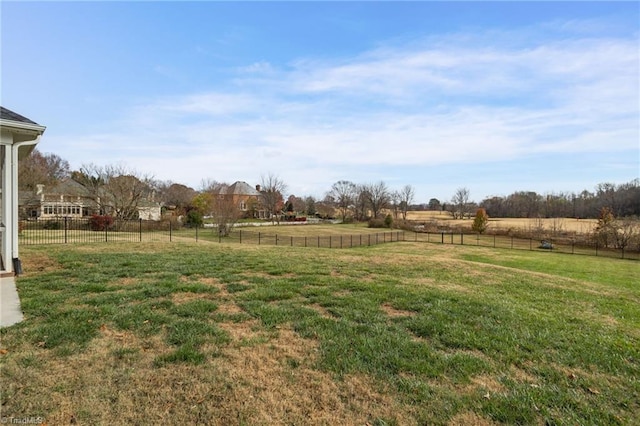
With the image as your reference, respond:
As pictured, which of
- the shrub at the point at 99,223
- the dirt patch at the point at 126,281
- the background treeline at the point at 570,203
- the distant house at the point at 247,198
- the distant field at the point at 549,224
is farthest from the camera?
the distant house at the point at 247,198

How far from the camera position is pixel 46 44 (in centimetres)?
1023

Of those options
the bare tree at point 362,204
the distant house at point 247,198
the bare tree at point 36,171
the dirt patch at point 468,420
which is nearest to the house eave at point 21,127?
Result: the dirt patch at point 468,420

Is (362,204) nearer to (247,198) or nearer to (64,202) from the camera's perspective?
(247,198)

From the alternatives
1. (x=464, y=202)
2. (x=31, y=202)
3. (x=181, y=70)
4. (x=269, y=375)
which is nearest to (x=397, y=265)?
(x=269, y=375)

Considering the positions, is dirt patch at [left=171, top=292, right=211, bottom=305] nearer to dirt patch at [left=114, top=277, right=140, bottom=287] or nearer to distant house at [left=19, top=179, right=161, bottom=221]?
dirt patch at [left=114, top=277, right=140, bottom=287]

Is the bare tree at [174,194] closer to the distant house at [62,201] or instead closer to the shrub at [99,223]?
the distant house at [62,201]

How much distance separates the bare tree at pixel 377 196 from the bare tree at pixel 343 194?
592 cm

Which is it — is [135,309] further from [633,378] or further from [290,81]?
[290,81]

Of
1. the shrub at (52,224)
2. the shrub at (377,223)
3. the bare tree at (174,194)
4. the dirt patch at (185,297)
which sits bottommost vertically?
the shrub at (377,223)

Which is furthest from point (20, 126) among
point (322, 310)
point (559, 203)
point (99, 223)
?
point (559, 203)

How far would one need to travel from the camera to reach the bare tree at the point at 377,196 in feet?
248

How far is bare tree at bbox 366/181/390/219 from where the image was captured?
7562 centimetres

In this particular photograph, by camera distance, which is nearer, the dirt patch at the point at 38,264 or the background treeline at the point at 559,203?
the dirt patch at the point at 38,264

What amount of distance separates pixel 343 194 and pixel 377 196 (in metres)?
10.3
